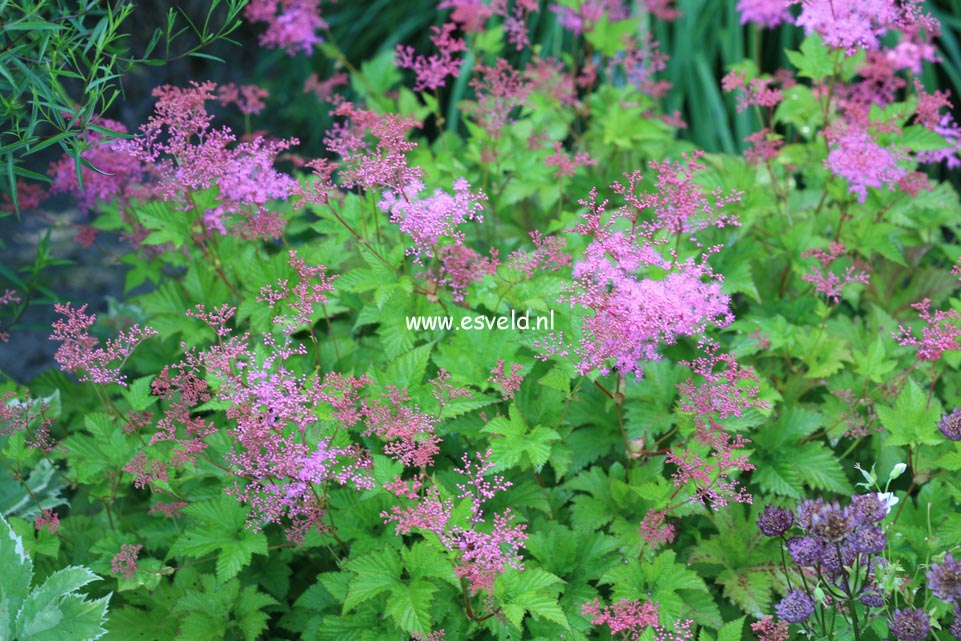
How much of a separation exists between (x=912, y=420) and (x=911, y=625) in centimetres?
58

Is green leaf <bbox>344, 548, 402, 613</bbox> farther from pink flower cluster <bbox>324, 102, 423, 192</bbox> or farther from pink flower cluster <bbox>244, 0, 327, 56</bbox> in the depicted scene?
pink flower cluster <bbox>244, 0, 327, 56</bbox>

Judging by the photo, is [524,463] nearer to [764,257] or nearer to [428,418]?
[428,418]

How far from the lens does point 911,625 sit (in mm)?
1631

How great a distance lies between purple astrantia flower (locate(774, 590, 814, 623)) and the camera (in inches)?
66.2

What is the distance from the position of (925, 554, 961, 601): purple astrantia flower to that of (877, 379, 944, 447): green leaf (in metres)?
0.49

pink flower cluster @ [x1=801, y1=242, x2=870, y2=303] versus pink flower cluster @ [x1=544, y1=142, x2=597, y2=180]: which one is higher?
pink flower cluster @ [x1=544, y1=142, x2=597, y2=180]

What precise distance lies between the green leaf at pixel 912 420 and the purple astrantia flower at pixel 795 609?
1.69 feet

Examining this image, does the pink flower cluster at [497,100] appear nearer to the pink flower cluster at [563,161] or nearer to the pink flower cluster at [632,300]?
the pink flower cluster at [563,161]

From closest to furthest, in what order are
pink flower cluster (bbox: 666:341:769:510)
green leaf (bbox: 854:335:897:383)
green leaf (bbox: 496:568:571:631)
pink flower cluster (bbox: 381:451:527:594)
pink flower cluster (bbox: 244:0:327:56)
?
1. pink flower cluster (bbox: 381:451:527:594)
2. green leaf (bbox: 496:568:571:631)
3. pink flower cluster (bbox: 666:341:769:510)
4. green leaf (bbox: 854:335:897:383)
5. pink flower cluster (bbox: 244:0:327:56)

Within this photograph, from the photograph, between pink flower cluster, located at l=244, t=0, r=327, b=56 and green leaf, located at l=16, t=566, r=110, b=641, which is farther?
pink flower cluster, located at l=244, t=0, r=327, b=56

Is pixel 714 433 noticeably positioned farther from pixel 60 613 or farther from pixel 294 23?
pixel 294 23

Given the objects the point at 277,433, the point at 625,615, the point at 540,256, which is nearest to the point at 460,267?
the point at 540,256

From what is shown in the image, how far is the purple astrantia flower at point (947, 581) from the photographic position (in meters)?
1.57

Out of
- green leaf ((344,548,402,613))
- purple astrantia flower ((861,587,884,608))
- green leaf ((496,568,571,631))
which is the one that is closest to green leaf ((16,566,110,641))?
green leaf ((344,548,402,613))
